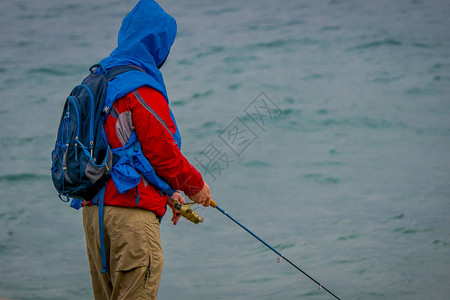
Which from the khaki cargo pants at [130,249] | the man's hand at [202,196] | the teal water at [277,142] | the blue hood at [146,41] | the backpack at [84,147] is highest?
the blue hood at [146,41]

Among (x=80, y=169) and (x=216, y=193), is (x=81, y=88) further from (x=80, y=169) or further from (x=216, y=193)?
(x=216, y=193)

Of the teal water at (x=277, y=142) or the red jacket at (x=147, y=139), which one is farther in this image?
the teal water at (x=277, y=142)

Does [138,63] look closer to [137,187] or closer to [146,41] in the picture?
[146,41]

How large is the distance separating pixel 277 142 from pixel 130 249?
228 inches

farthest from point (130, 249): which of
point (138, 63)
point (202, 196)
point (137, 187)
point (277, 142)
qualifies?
point (277, 142)

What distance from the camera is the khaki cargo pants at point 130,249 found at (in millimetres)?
2428

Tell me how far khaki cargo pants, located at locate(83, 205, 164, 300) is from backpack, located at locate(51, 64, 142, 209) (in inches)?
5.6

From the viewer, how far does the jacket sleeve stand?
240 cm

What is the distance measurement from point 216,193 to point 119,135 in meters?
4.48

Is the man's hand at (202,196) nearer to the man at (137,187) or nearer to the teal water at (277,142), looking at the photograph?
the man at (137,187)

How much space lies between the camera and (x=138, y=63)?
2586 mm

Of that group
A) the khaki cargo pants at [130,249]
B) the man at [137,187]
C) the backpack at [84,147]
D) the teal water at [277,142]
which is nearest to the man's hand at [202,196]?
the man at [137,187]

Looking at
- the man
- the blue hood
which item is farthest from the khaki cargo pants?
the blue hood

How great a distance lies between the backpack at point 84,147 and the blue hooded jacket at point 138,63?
42mm
